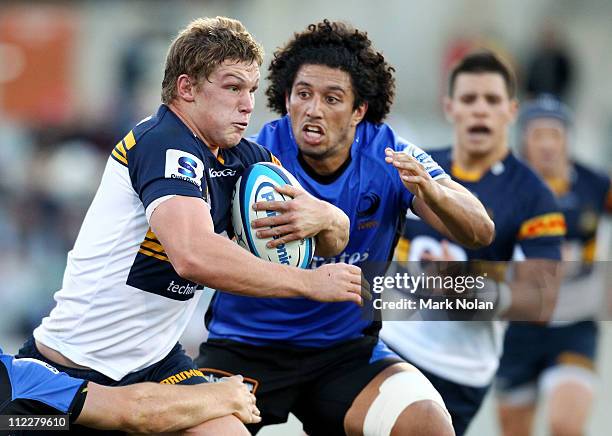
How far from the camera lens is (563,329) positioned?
852 cm

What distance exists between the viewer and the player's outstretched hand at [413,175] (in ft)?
16.6

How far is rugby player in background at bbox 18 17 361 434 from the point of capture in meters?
4.63

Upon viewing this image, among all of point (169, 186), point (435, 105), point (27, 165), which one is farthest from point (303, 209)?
point (435, 105)

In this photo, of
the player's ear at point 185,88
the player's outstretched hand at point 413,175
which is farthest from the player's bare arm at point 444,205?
the player's ear at point 185,88

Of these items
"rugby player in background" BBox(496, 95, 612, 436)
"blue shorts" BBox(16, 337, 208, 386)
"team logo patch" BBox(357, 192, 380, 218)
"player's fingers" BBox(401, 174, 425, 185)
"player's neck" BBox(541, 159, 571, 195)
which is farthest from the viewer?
"player's neck" BBox(541, 159, 571, 195)

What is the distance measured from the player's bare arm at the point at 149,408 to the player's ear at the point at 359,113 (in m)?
1.72

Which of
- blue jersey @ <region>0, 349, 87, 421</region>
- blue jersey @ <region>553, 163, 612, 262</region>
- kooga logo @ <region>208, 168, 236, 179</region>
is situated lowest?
blue jersey @ <region>0, 349, 87, 421</region>

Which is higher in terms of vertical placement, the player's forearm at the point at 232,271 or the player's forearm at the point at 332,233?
the player's forearm at the point at 332,233

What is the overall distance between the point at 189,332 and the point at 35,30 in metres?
7.42

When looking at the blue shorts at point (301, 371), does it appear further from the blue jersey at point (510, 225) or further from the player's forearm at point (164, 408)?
the blue jersey at point (510, 225)

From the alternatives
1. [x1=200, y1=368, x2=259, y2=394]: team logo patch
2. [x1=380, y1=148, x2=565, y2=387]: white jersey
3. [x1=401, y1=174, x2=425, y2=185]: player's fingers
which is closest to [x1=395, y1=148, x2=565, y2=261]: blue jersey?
[x1=380, y1=148, x2=565, y2=387]: white jersey

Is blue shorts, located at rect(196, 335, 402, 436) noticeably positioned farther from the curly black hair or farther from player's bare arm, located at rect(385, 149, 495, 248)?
the curly black hair

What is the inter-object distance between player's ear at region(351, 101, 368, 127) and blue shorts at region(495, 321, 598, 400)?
10.8 ft

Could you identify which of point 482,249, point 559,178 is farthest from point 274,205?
point 559,178
